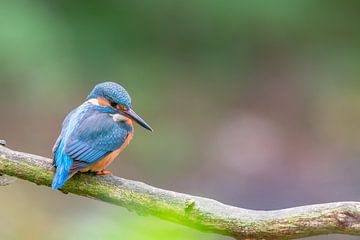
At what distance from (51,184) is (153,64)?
6.20 metres

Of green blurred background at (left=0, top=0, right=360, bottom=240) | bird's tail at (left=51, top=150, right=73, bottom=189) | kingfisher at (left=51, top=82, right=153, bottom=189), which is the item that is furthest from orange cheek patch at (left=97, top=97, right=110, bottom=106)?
green blurred background at (left=0, top=0, right=360, bottom=240)

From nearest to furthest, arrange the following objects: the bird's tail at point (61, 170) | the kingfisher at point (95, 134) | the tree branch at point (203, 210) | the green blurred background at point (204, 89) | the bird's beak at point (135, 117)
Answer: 1. the tree branch at point (203, 210)
2. the bird's tail at point (61, 170)
3. the kingfisher at point (95, 134)
4. the bird's beak at point (135, 117)
5. the green blurred background at point (204, 89)

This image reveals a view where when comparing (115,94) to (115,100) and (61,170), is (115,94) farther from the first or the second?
(61,170)

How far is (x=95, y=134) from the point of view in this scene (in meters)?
3.15

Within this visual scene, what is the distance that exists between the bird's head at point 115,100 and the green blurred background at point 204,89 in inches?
96.2

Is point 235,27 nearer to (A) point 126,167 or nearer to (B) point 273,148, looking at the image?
(B) point 273,148

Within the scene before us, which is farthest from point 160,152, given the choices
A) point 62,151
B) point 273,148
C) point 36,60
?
point 62,151

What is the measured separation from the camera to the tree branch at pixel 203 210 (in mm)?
2447

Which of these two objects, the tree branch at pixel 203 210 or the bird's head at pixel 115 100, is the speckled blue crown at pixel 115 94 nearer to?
the bird's head at pixel 115 100

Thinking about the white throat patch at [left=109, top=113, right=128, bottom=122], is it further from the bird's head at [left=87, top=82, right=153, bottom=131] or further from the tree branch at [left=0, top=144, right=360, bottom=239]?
the tree branch at [left=0, top=144, right=360, bottom=239]

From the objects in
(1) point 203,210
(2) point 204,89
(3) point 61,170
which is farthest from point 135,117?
(2) point 204,89

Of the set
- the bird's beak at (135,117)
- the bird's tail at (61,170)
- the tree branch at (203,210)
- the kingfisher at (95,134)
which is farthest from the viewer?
the bird's beak at (135,117)

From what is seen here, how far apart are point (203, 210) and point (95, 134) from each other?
78 centimetres

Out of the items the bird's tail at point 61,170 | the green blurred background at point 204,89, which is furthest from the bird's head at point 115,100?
the green blurred background at point 204,89
